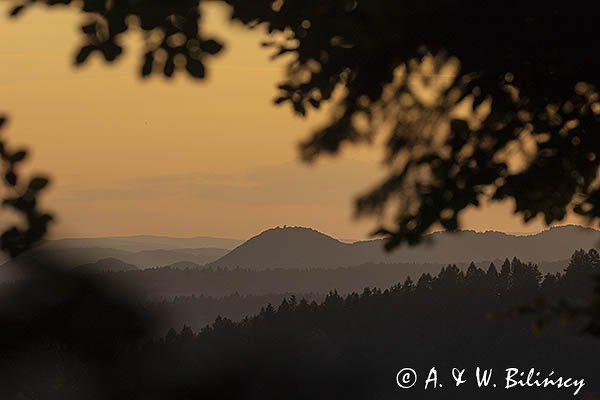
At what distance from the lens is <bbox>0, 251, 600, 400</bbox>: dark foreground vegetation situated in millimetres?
2445

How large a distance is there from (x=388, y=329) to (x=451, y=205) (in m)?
165

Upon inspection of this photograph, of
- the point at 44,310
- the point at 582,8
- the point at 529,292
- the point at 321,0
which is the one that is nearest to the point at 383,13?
the point at 321,0

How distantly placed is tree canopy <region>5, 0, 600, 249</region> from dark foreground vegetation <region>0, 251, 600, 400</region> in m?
2.19

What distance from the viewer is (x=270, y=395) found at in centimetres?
289

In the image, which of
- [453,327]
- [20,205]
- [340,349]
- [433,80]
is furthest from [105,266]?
[453,327]

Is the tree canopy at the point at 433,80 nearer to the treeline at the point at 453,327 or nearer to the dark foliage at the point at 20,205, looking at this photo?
the dark foliage at the point at 20,205

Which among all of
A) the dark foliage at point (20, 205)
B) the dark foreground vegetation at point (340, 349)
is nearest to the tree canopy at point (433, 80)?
the dark foreground vegetation at point (340, 349)

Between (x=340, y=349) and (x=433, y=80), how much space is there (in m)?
155

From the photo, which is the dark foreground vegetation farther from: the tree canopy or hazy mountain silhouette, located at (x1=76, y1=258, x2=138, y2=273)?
the tree canopy

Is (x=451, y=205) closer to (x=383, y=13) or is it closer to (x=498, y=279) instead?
(x=383, y=13)

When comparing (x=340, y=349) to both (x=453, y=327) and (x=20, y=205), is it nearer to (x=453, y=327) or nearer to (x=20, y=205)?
(x=453, y=327)

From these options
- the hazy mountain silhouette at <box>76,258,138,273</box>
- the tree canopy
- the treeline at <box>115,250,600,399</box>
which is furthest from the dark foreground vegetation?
the tree canopy

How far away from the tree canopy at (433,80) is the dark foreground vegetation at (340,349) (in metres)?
2.19

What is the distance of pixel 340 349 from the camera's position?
161750 millimetres
